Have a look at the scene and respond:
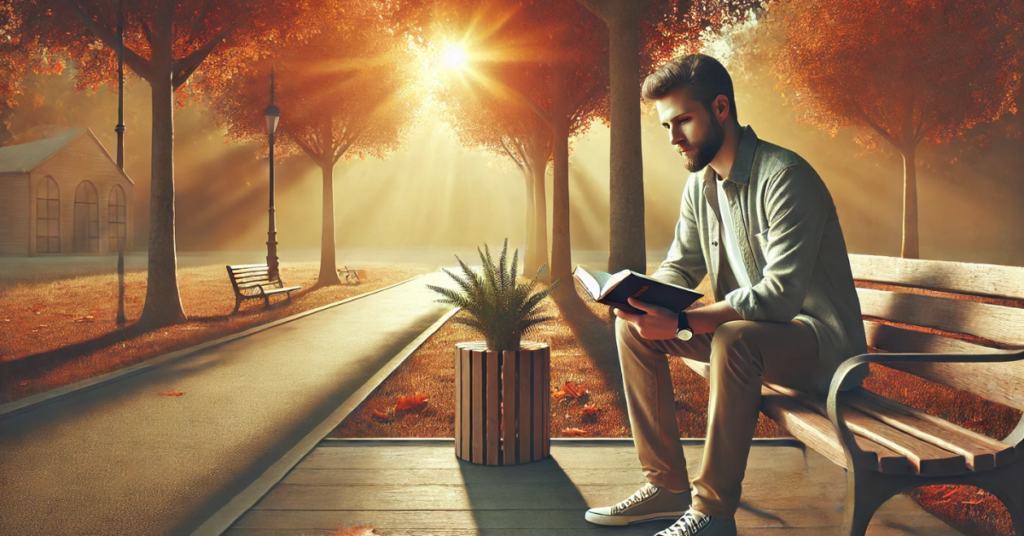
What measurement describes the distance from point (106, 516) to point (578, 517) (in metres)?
2.29

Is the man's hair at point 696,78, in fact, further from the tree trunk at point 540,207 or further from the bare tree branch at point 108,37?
the tree trunk at point 540,207

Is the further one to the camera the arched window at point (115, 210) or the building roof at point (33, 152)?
the arched window at point (115, 210)

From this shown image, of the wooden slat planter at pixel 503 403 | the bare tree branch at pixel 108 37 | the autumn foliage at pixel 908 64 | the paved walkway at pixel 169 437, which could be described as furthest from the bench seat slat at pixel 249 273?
the autumn foliage at pixel 908 64

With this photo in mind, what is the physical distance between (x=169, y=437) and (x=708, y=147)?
4149 mm

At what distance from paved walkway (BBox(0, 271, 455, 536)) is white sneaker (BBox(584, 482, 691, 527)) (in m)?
1.88

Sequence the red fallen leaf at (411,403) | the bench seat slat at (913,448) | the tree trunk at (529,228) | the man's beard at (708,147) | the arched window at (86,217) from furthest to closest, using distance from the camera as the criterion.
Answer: the arched window at (86,217), the tree trunk at (529,228), the red fallen leaf at (411,403), the man's beard at (708,147), the bench seat slat at (913,448)

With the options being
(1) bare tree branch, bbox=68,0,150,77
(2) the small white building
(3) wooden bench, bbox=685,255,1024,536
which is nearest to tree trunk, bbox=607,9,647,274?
(3) wooden bench, bbox=685,255,1024,536

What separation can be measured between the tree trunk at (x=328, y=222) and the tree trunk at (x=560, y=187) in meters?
7.94

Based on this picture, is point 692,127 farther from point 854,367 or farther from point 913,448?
point 913,448

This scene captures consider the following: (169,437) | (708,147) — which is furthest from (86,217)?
(708,147)

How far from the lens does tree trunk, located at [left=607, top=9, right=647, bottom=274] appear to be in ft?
28.6

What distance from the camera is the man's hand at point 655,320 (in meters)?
2.96

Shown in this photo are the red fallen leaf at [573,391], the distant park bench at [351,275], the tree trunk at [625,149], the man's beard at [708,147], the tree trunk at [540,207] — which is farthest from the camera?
the distant park bench at [351,275]

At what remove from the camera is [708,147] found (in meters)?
3.16
